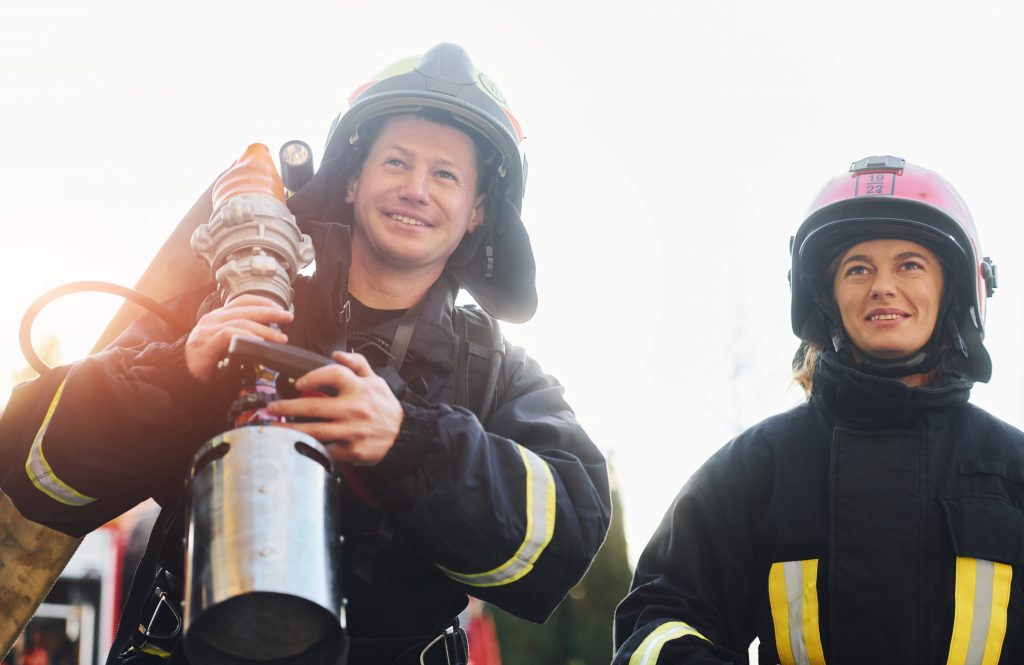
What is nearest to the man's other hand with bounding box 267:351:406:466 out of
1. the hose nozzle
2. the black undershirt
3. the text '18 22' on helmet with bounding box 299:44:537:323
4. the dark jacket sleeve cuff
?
the dark jacket sleeve cuff

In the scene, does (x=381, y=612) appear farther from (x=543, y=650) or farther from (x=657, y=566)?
(x=543, y=650)

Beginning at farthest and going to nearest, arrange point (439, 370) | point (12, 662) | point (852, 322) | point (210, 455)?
1. point (12, 662)
2. point (852, 322)
3. point (439, 370)
4. point (210, 455)

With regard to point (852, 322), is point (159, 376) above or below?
below

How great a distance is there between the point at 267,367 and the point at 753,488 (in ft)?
5.83

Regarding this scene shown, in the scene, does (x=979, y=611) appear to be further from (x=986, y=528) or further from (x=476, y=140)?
(x=476, y=140)

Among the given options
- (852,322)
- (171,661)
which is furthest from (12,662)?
(852,322)

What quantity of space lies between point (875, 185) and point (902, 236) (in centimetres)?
24

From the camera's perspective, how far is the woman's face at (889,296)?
12.2ft

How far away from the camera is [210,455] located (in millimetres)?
2422

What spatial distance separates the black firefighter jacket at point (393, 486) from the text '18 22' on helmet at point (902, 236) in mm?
1365

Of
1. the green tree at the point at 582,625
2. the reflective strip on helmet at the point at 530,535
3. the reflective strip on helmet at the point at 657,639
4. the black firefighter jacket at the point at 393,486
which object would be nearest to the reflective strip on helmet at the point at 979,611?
the reflective strip on helmet at the point at 657,639

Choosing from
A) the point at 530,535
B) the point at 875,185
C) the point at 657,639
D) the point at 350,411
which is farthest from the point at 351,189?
the point at 875,185

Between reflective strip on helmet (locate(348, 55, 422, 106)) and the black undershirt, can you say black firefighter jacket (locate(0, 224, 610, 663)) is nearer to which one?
the black undershirt

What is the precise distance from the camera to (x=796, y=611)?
3.40 metres
